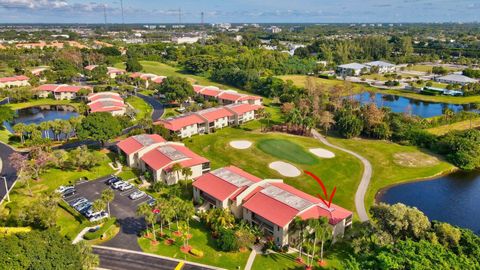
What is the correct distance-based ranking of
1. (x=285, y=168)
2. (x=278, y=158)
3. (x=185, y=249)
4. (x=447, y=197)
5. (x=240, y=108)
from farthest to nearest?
(x=240, y=108)
(x=278, y=158)
(x=285, y=168)
(x=447, y=197)
(x=185, y=249)

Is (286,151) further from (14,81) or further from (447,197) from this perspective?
(14,81)

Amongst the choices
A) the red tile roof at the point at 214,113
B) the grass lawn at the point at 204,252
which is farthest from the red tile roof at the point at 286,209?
the red tile roof at the point at 214,113

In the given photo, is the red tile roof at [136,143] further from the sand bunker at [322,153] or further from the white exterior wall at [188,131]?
the sand bunker at [322,153]

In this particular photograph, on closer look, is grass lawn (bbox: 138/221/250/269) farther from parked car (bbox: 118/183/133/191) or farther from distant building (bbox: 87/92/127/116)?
distant building (bbox: 87/92/127/116)

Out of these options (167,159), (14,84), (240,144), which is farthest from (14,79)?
(167,159)

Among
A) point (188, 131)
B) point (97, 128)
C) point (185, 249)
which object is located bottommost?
point (185, 249)

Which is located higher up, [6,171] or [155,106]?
[155,106]
